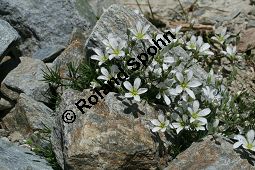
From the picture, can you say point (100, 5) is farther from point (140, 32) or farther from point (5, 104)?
point (140, 32)

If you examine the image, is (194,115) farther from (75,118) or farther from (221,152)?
(75,118)

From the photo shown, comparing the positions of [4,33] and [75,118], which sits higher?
[4,33]

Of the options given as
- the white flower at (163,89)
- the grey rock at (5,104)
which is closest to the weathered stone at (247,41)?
the white flower at (163,89)

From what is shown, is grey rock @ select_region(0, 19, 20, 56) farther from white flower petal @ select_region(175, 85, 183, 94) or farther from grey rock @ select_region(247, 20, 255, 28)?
grey rock @ select_region(247, 20, 255, 28)

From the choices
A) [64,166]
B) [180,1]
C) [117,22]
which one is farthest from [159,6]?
[64,166]

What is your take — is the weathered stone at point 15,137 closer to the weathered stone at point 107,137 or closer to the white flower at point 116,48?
the weathered stone at point 107,137
